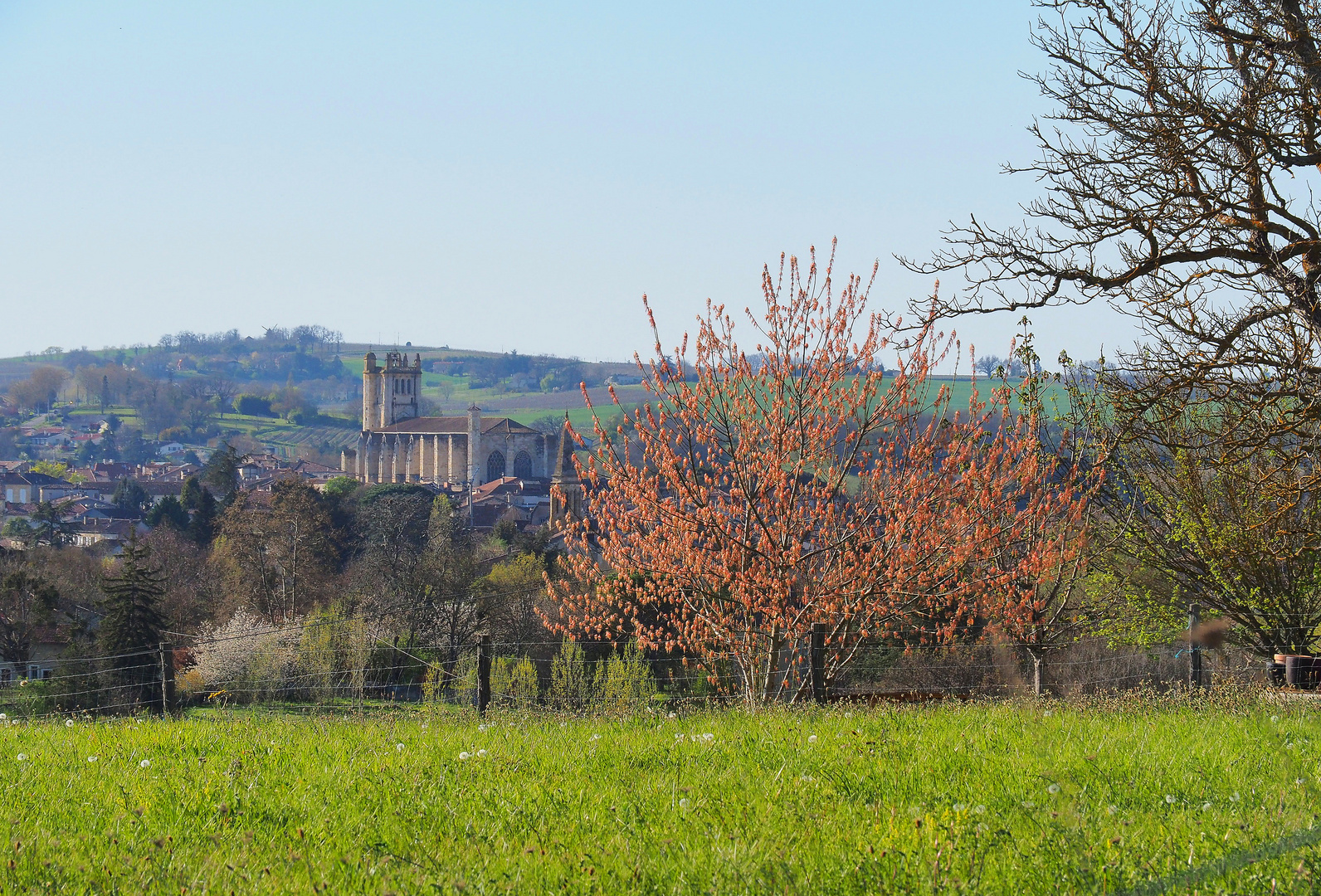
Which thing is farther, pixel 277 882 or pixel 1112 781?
pixel 1112 781

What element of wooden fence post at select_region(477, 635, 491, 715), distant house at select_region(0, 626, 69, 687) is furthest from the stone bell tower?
wooden fence post at select_region(477, 635, 491, 715)

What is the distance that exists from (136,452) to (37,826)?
15500cm

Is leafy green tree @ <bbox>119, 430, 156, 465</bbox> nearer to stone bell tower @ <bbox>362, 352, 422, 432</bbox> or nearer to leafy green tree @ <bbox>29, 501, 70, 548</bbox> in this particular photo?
stone bell tower @ <bbox>362, 352, 422, 432</bbox>

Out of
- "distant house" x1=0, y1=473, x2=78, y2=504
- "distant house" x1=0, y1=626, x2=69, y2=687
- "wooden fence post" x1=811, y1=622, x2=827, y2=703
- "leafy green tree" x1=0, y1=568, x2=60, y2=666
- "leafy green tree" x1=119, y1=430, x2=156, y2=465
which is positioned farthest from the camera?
"leafy green tree" x1=119, y1=430, x2=156, y2=465

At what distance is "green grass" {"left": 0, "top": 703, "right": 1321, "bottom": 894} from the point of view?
3.16m

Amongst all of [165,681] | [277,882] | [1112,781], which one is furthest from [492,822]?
[165,681]

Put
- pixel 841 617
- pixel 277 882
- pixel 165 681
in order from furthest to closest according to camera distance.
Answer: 1. pixel 165 681
2. pixel 841 617
3. pixel 277 882

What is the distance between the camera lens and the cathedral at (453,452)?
352 feet

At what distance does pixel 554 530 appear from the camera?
189 feet

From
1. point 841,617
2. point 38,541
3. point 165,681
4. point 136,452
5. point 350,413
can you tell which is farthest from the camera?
point 350,413

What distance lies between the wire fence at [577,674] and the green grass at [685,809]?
2.38 meters

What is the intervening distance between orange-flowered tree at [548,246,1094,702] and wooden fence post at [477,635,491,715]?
1.12 meters

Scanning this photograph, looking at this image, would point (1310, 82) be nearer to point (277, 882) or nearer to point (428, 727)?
point (428, 727)

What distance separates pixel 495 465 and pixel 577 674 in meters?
81.3
